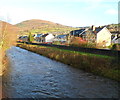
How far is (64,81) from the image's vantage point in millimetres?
12797

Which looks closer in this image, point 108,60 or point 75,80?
point 75,80

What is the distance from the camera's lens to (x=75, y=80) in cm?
1299

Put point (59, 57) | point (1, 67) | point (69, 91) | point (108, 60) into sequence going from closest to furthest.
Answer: point (69, 91) < point (1, 67) < point (108, 60) < point (59, 57)

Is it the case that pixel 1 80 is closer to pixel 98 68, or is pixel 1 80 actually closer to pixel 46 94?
pixel 46 94

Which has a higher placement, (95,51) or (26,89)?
(95,51)

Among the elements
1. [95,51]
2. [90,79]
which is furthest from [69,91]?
[95,51]

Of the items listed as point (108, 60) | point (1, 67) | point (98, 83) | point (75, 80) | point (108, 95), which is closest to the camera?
point (108, 95)

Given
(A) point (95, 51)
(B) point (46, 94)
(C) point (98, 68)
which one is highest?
(A) point (95, 51)

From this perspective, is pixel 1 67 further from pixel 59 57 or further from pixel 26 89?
pixel 59 57

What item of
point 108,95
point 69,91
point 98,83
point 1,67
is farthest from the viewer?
point 1,67

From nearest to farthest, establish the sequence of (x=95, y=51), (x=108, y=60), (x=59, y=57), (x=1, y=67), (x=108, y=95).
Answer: (x=108, y=95) < (x=1, y=67) < (x=108, y=60) < (x=95, y=51) < (x=59, y=57)

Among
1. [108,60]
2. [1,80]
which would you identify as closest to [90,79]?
[108,60]

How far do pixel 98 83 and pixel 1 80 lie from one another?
8.26 meters

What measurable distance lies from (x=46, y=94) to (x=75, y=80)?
3.91 metres
